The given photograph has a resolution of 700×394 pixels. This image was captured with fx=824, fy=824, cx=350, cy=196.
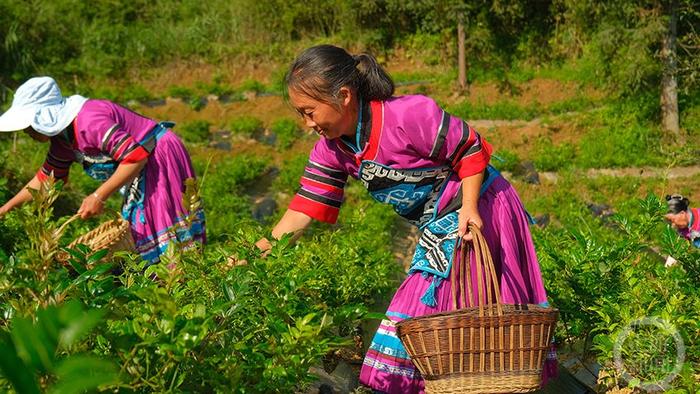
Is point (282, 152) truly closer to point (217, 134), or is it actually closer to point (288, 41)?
point (217, 134)

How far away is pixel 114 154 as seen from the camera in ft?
12.5

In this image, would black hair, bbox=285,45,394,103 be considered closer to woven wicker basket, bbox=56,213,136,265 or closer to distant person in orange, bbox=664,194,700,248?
woven wicker basket, bbox=56,213,136,265

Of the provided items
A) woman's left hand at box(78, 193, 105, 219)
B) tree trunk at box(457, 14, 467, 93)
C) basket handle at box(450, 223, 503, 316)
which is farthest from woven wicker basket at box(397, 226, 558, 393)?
tree trunk at box(457, 14, 467, 93)

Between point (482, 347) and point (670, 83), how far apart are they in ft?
25.5

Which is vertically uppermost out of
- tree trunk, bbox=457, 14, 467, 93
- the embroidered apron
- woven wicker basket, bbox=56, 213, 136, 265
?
the embroidered apron

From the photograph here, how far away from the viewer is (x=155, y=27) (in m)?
12.3

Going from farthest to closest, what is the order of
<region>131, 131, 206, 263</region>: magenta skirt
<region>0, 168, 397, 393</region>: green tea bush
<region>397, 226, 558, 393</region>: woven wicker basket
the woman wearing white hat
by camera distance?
<region>131, 131, 206, 263</region>: magenta skirt, the woman wearing white hat, <region>397, 226, 558, 393</region>: woven wicker basket, <region>0, 168, 397, 393</region>: green tea bush

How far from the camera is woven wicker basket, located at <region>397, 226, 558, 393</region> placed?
223 centimetres

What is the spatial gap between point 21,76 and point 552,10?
7.13 meters

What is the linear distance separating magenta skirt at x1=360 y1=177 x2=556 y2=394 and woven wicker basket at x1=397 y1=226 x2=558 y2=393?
0.32m

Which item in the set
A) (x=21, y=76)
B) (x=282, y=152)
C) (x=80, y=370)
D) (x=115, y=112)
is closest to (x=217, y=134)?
(x=282, y=152)

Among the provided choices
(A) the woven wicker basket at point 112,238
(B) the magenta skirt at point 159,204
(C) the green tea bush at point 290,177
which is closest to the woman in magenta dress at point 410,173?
(A) the woven wicker basket at point 112,238

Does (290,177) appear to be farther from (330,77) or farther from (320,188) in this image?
(330,77)

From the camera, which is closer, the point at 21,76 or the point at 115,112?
the point at 115,112
